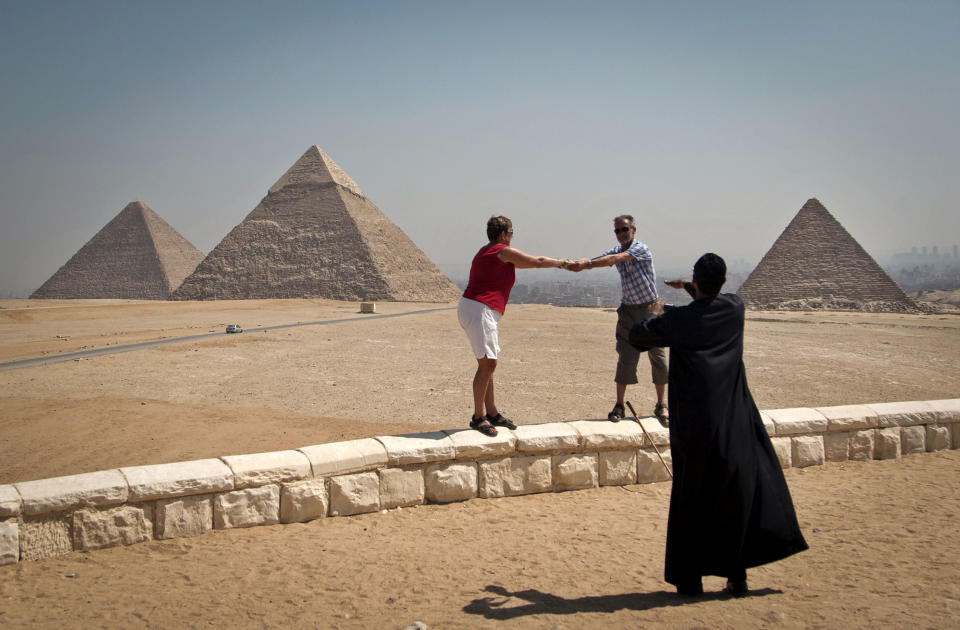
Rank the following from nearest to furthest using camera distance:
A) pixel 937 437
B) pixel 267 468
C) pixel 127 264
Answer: pixel 267 468, pixel 937 437, pixel 127 264

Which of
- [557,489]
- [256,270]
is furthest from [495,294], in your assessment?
[256,270]

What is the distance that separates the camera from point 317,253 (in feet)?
213

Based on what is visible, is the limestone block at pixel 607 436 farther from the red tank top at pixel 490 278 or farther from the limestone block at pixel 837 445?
the limestone block at pixel 837 445

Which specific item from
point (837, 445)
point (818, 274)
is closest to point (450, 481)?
point (837, 445)

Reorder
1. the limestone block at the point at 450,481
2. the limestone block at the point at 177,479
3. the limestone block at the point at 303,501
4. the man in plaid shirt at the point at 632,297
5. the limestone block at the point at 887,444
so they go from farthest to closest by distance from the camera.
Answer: the limestone block at the point at 887,444
the man in plaid shirt at the point at 632,297
the limestone block at the point at 450,481
the limestone block at the point at 303,501
the limestone block at the point at 177,479

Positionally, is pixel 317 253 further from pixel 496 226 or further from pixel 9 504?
pixel 9 504

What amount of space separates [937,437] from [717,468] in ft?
11.6

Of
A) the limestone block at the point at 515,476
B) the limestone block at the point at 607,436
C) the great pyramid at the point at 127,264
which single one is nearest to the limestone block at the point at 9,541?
the limestone block at the point at 515,476

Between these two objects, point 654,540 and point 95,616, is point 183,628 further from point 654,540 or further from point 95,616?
point 654,540

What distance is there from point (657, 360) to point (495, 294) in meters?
1.38

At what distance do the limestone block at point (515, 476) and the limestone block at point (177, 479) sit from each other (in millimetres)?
1451

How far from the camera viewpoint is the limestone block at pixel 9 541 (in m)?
2.67

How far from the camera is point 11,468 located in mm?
4398

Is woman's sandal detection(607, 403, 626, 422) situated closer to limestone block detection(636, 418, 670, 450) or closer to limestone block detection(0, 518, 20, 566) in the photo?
limestone block detection(636, 418, 670, 450)
